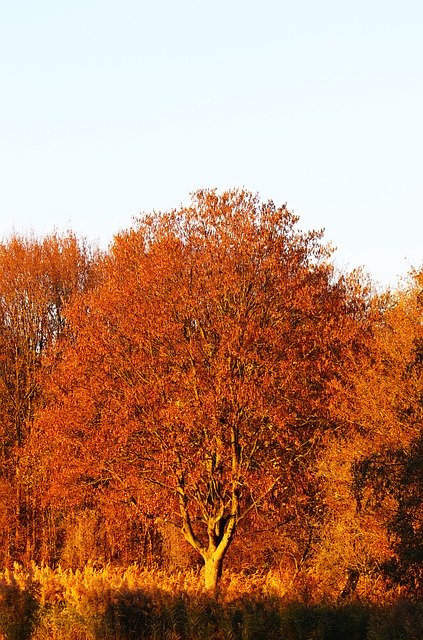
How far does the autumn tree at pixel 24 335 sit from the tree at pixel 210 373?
12.6 metres

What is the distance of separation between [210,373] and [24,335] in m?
19.9

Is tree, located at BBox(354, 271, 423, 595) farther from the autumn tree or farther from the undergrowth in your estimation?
the autumn tree

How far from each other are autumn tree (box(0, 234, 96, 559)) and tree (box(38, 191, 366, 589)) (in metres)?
12.6

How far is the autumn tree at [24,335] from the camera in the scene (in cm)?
4500

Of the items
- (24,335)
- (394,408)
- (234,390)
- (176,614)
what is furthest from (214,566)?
(24,335)

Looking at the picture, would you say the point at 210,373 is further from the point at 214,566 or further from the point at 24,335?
the point at 24,335

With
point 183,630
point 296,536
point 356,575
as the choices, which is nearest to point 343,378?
point 356,575

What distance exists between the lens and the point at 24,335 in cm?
4841

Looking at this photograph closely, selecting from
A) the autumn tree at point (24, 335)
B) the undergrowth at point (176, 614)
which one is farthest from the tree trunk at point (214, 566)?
the autumn tree at point (24, 335)

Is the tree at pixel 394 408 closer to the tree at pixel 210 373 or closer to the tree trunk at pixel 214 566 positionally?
the tree at pixel 210 373

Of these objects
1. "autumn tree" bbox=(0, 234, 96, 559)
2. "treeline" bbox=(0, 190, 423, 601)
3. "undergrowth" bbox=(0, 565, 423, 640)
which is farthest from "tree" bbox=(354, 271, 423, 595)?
"autumn tree" bbox=(0, 234, 96, 559)

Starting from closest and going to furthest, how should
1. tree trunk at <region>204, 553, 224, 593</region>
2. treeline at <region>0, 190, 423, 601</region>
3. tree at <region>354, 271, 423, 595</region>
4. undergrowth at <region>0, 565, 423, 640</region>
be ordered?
undergrowth at <region>0, 565, 423, 640</region> < tree at <region>354, 271, 423, 595</region> < treeline at <region>0, 190, 423, 601</region> < tree trunk at <region>204, 553, 224, 593</region>

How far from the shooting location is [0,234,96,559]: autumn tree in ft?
148

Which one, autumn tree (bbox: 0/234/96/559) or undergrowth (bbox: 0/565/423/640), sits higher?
autumn tree (bbox: 0/234/96/559)
